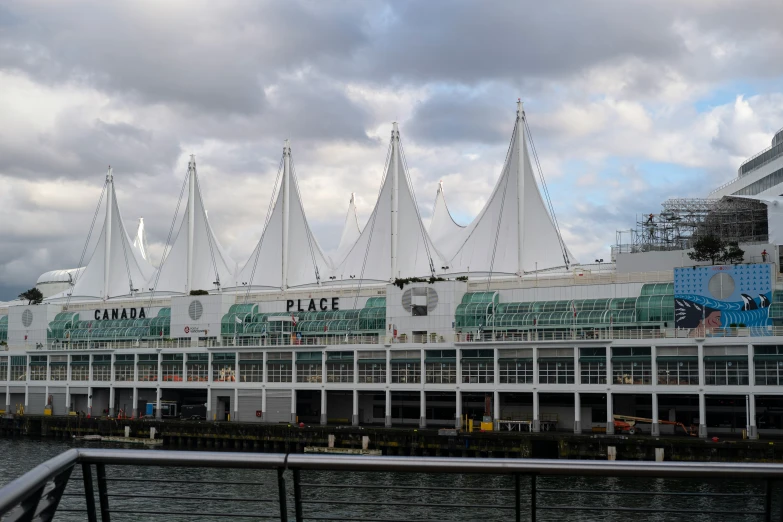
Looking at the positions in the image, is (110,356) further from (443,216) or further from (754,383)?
(754,383)

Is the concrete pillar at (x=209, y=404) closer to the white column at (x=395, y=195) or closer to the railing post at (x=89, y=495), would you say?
the white column at (x=395, y=195)

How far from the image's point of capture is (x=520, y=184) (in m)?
71.8

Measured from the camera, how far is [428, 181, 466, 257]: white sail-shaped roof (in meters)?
86.4

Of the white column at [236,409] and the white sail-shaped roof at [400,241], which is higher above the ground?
the white sail-shaped roof at [400,241]

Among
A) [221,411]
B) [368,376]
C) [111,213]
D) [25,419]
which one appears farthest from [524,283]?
[111,213]

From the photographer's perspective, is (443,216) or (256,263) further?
(443,216)

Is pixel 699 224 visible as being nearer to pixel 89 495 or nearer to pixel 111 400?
pixel 111 400

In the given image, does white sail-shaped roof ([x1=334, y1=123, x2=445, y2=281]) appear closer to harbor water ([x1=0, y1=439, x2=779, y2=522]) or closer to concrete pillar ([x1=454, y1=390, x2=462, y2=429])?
concrete pillar ([x1=454, y1=390, x2=462, y2=429])

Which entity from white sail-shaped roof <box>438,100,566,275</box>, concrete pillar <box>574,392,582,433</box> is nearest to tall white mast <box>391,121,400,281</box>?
white sail-shaped roof <box>438,100,566,275</box>

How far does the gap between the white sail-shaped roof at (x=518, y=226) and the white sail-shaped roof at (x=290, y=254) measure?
55.5 feet

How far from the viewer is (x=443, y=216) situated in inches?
3868

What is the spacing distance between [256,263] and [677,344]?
1776 inches

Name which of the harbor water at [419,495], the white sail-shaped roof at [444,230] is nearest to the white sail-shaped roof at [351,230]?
the white sail-shaped roof at [444,230]

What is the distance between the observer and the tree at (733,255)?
6178 centimetres
